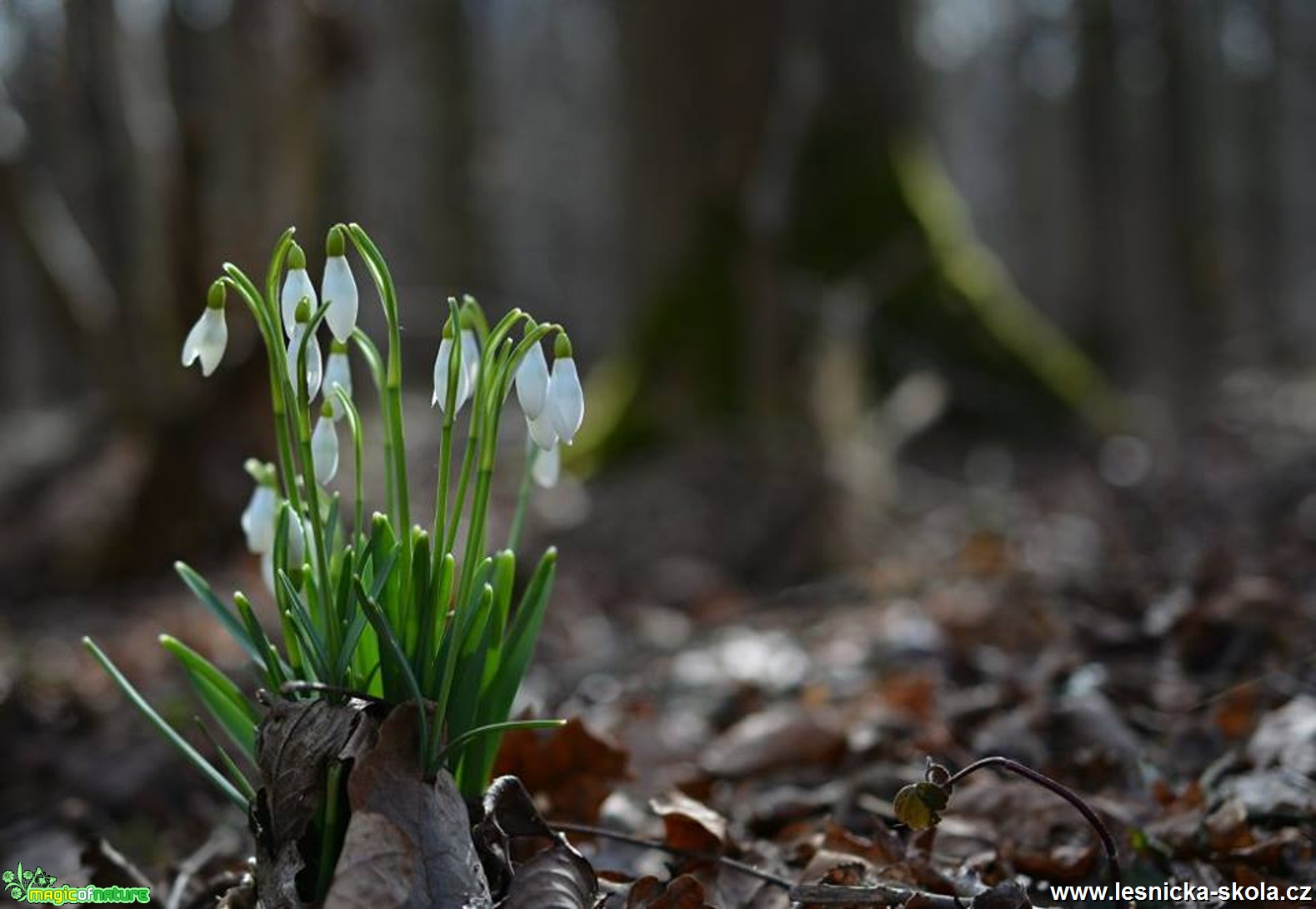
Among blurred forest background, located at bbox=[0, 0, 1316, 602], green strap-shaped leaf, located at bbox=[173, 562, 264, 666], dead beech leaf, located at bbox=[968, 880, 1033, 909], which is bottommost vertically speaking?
dead beech leaf, located at bbox=[968, 880, 1033, 909]

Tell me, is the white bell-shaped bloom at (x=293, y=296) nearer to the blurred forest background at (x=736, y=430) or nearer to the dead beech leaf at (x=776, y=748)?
the blurred forest background at (x=736, y=430)

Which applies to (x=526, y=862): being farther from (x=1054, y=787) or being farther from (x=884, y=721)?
(x=884, y=721)

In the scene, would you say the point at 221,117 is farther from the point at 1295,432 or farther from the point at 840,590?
the point at 1295,432

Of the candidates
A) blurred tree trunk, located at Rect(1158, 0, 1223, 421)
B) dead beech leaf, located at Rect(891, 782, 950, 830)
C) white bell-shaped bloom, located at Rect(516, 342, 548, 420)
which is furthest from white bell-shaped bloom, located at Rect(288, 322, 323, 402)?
blurred tree trunk, located at Rect(1158, 0, 1223, 421)

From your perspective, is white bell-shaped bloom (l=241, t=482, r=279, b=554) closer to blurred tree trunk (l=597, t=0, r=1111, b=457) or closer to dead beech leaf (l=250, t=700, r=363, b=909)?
dead beech leaf (l=250, t=700, r=363, b=909)

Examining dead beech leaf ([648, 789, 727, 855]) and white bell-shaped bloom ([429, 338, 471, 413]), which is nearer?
white bell-shaped bloom ([429, 338, 471, 413])

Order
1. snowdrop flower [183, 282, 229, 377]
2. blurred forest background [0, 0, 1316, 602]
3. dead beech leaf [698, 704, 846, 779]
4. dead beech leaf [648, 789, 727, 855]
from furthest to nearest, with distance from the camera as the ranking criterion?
1. blurred forest background [0, 0, 1316, 602]
2. dead beech leaf [698, 704, 846, 779]
3. dead beech leaf [648, 789, 727, 855]
4. snowdrop flower [183, 282, 229, 377]

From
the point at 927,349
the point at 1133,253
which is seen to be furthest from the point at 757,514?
the point at 1133,253
